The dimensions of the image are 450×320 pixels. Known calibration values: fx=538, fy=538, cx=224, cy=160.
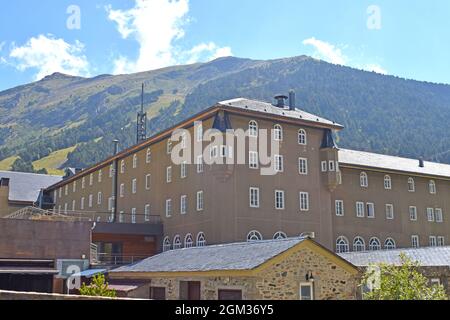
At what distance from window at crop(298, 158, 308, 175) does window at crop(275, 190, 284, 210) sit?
2.63m

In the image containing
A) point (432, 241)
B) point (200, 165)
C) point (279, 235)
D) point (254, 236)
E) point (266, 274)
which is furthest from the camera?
point (432, 241)

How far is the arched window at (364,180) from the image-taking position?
149 feet

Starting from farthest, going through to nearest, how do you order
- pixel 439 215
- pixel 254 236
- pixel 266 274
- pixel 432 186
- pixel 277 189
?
pixel 432 186 → pixel 439 215 → pixel 277 189 → pixel 254 236 → pixel 266 274

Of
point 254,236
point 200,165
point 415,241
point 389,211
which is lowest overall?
point 254,236

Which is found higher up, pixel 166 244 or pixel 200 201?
pixel 200 201

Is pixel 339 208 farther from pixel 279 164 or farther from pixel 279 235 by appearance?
pixel 279 235

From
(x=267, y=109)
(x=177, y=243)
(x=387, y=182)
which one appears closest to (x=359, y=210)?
(x=387, y=182)

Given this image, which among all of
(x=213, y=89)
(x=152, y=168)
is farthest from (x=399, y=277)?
(x=213, y=89)

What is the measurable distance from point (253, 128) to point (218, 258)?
15.4 meters

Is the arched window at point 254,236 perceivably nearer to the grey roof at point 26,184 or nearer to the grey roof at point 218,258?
the grey roof at point 218,258

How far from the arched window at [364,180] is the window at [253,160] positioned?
12.8 m

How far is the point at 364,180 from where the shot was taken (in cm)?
4559

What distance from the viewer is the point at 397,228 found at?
46.0m

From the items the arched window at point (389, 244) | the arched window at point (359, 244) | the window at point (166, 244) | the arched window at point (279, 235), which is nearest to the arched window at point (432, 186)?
the arched window at point (389, 244)
